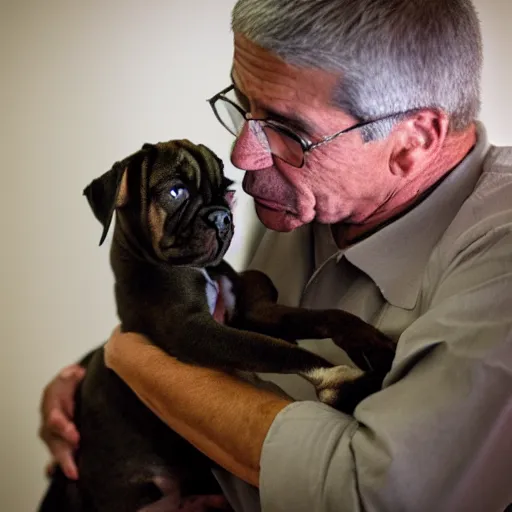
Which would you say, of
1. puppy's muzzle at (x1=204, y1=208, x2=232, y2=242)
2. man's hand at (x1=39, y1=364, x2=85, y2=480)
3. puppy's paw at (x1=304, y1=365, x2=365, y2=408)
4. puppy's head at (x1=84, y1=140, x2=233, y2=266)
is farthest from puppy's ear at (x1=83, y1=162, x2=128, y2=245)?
puppy's paw at (x1=304, y1=365, x2=365, y2=408)

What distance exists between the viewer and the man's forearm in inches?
35.3

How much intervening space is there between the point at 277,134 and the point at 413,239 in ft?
0.76

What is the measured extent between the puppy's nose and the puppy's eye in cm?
4

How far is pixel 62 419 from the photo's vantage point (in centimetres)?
106

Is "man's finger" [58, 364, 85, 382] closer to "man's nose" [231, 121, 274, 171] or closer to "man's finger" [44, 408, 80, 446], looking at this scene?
"man's finger" [44, 408, 80, 446]

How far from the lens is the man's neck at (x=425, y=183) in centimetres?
103

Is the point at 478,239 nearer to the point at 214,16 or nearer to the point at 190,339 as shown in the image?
the point at 190,339

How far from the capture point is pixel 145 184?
1005 millimetres

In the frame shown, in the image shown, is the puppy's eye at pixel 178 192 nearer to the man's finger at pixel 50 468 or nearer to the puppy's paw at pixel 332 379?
the puppy's paw at pixel 332 379

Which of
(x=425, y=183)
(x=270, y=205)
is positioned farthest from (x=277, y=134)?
(x=425, y=183)

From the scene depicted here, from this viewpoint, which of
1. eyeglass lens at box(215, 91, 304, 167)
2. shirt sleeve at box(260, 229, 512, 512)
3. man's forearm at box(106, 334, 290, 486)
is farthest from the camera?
eyeglass lens at box(215, 91, 304, 167)

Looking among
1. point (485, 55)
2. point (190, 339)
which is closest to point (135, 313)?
point (190, 339)

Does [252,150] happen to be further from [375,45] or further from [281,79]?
[375,45]

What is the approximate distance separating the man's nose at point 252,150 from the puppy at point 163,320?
0.14 ft
